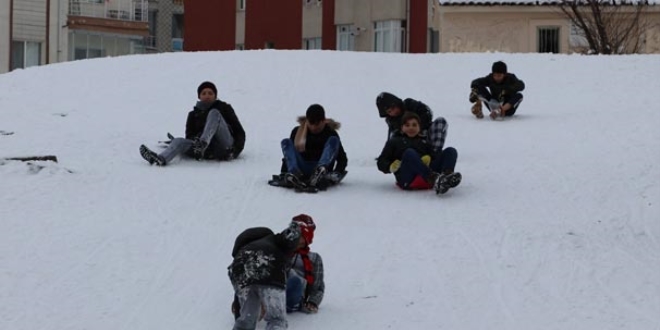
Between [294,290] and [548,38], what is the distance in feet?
105

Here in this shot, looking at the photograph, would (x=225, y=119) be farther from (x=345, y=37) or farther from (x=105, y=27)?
(x=105, y=27)

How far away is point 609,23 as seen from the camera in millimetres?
36312

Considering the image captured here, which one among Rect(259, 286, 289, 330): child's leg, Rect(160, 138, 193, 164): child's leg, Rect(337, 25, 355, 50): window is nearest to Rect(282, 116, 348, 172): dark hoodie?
Rect(160, 138, 193, 164): child's leg

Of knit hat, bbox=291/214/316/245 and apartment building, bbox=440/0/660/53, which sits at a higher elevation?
apartment building, bbox=440/0/660/53

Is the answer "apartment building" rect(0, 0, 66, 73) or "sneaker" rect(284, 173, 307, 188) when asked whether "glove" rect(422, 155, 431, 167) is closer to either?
"sneaker" rect(284, 173, 307, 188)

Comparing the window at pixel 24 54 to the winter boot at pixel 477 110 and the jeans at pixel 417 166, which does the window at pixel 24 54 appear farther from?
the jeans at pixel 417 166

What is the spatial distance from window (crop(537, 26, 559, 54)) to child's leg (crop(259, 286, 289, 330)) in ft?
106

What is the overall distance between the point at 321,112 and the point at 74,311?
194 inches

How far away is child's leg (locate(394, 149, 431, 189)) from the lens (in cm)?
1127

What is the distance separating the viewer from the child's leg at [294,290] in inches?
279

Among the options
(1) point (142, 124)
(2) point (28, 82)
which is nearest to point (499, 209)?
(1) point (142, 124)

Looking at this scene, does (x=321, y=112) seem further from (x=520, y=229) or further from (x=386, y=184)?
(x=520, y=229)

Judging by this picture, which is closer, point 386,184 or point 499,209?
point 499,209

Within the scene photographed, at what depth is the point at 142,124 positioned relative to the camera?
16.2 m
